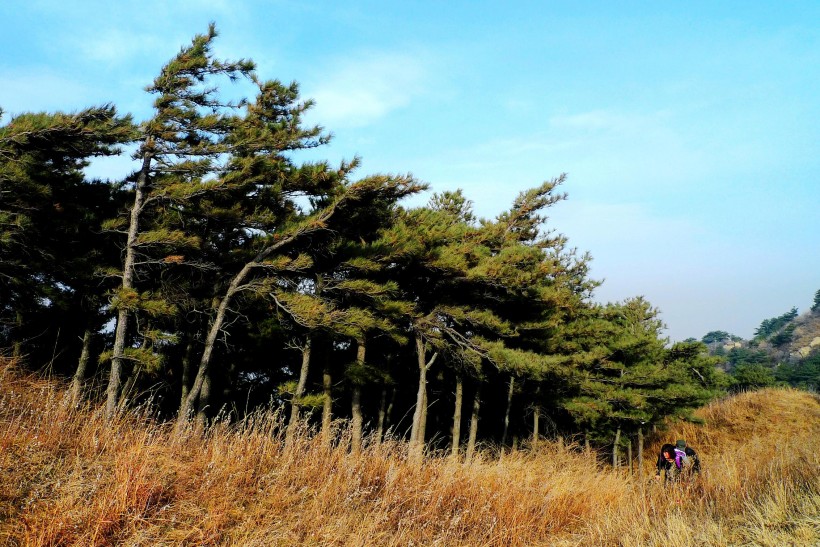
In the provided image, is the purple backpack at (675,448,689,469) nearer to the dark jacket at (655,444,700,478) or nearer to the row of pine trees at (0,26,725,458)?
the dark jacket at (655,444,700,478)

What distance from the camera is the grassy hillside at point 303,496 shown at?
3871 millimetres

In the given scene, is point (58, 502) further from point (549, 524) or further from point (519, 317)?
point (519, 317)

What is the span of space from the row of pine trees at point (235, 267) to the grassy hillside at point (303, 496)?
331cm

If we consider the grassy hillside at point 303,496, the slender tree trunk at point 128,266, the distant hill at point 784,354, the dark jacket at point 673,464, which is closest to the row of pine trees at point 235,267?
the slender tree trunk at point 128,266

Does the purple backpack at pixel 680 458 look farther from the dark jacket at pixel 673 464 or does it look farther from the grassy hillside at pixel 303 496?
the grassy hillside at pixel 303 496

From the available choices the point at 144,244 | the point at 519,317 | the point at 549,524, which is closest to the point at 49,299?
the point at 144,244

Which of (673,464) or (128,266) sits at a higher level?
(128,266)

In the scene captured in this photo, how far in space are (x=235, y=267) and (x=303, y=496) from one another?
441 inches

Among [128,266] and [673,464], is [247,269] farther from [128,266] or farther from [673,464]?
[673,464]

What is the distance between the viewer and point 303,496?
4.93 m

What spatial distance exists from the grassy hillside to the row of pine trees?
331 cm

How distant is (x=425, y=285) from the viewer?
1716cm

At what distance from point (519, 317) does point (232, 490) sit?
16352mm

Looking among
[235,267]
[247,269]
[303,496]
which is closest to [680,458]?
[303,496]
